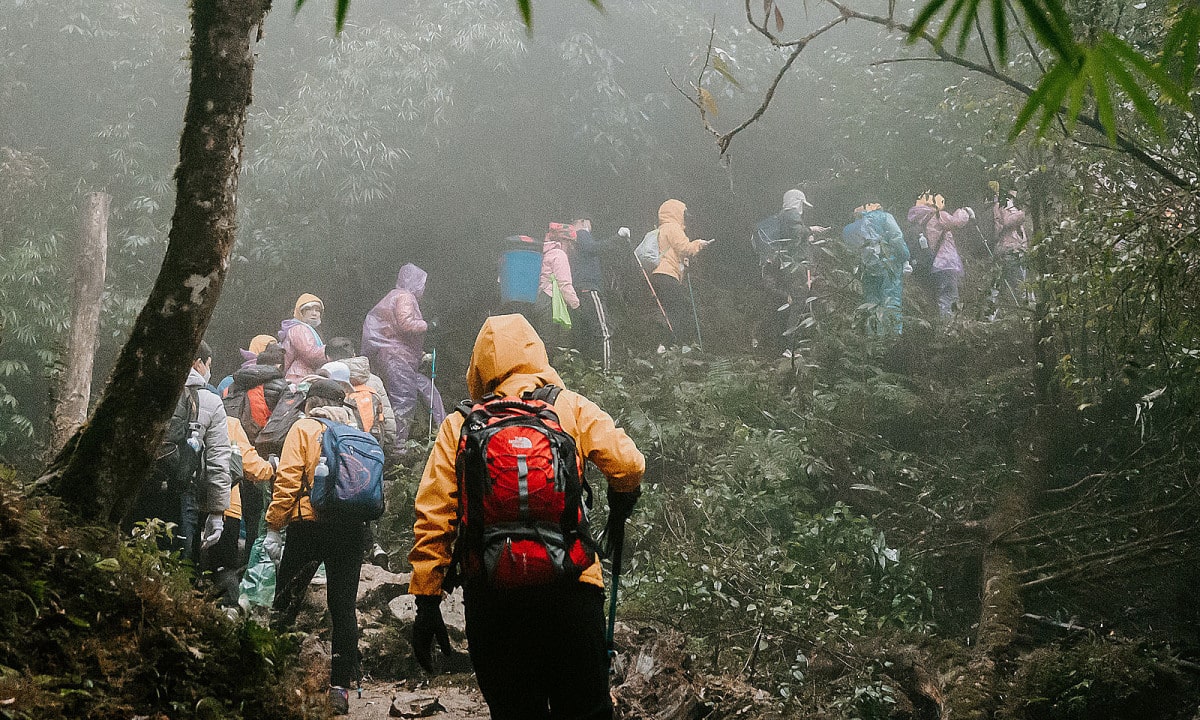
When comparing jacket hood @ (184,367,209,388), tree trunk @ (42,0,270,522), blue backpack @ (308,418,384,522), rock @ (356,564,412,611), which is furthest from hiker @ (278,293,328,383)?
tree trunk @ (42,0,270,522)

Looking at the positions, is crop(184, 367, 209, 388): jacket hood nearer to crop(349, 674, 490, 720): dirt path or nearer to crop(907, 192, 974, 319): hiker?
crop(349, 674, 490, 720): dirt path

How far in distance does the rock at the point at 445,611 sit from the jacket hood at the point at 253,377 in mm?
2207

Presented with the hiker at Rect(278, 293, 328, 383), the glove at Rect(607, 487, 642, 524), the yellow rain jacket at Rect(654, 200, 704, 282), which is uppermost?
the yellow rain jacket at Rect(654, 200, 704, 282)

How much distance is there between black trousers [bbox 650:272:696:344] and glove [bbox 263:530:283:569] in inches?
282

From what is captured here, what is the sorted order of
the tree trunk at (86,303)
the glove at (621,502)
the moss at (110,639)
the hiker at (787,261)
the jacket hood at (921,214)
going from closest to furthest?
1. the moss at (110,639)
2. the glove at (621,502)
3. the tree trunk at (86,303)
4. the hiker at (787,261)
5. the jacket hood at (921,214)

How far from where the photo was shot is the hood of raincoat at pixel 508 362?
11.3 ft

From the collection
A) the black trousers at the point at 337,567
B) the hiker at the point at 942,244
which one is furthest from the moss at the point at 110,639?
the hiker at the point at 942,244

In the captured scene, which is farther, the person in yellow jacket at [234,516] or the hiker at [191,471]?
the person in yellow jacket at [234,516]

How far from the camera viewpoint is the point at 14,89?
12.7 meters

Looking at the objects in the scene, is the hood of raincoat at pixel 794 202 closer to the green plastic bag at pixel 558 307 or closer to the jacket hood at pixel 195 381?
the green plastic bag at pixel 558 307

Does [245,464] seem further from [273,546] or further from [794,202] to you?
[794,202]

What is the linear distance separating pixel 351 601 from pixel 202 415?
1.66 metres

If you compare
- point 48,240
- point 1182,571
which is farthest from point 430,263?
point 1182,571

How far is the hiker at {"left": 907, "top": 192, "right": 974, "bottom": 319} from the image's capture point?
12.2 metres
